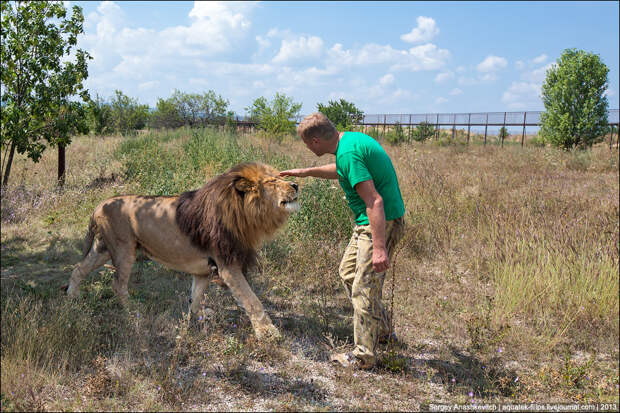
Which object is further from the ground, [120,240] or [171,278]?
[120,240]

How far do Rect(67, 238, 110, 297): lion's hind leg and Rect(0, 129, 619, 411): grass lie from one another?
151mm

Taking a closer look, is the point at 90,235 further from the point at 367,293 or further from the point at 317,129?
the point at 367,293

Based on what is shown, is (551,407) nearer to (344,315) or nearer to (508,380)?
(508,380)

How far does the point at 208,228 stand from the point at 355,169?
55.9 inches

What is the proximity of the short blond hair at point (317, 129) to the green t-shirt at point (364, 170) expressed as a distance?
0.37ft

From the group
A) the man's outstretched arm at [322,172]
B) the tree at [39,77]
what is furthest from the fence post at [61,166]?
the man's outstretched arm at [322,172]

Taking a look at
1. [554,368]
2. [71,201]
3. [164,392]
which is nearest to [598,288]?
[554,368]

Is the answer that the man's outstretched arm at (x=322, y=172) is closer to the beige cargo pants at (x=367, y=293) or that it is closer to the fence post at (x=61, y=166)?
the beige cargo pants at (x=367, y=293)

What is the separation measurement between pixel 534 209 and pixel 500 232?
147 cm

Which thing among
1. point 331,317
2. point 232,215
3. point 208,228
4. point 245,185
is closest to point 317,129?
point 245,185

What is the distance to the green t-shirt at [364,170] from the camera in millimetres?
3248

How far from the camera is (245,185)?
3.68 metres

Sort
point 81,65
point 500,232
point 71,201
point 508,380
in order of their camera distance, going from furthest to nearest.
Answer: point 81,65 < point 71,201 < point 500,232 < point 508,380

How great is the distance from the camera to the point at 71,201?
27.7 ft
